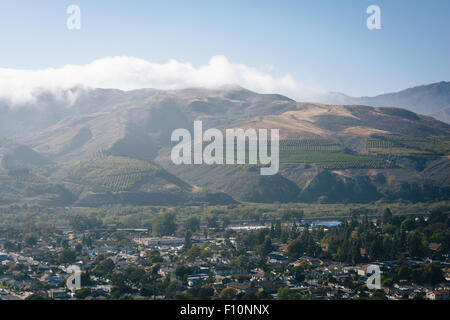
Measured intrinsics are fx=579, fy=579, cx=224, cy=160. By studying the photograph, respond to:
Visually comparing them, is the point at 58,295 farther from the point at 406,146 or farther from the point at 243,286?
the point at 406,146

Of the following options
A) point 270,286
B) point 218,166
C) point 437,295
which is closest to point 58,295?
point 270,286

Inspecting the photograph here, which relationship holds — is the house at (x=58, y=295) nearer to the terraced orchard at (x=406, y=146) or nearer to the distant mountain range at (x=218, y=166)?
the distant mountain range at (x=218, y=166)

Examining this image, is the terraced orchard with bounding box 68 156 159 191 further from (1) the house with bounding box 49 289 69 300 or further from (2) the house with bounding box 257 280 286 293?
(2) the house with bounding box 257 280 286 293

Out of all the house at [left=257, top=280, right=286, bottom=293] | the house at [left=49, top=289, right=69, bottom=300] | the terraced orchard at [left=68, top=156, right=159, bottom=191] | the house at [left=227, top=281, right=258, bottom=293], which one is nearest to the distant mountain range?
the terraced orchard at [left=68, top=156, right=159, bottom=191]

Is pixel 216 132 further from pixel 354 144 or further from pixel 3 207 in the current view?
pixel 3 207

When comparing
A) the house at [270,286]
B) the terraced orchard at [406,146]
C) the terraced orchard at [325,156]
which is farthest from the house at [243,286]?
the terraced orchard at [406,146]
